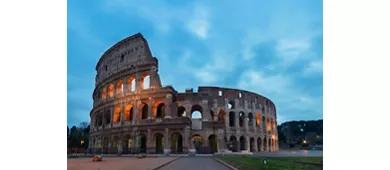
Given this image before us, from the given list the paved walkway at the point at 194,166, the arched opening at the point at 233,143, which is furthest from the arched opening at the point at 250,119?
the paved walkway at the point at 194,166

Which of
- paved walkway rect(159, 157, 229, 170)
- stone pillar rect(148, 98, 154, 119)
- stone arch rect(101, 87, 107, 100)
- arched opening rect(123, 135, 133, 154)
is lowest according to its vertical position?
arched opening rect(123, 135, 133, 154)

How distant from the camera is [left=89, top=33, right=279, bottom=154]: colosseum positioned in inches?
1384

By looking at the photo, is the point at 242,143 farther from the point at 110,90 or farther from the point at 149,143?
the point at 110,90

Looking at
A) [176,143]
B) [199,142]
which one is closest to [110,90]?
[176,143]

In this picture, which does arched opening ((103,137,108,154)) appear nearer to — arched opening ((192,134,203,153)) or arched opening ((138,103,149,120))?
arched opening ((138,103,149,120))

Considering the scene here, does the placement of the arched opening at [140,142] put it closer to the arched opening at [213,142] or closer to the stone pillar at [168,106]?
the stone pillar at [168,106]

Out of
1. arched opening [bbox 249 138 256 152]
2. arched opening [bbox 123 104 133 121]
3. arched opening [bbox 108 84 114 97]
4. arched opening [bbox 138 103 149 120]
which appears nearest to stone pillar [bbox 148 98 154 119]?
arched opening [bbox 138 103 149 120]

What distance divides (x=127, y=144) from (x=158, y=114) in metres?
6.34

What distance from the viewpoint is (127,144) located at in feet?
126

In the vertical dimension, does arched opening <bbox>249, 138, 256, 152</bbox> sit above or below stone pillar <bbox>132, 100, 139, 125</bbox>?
below
